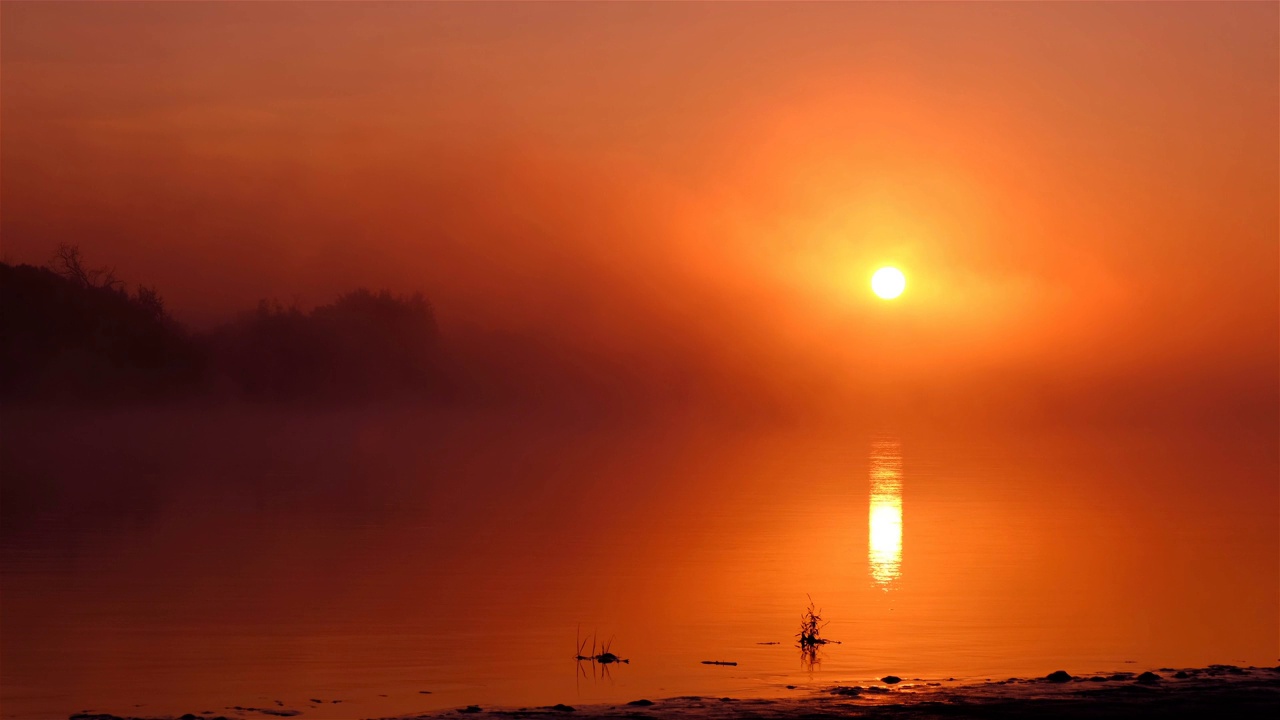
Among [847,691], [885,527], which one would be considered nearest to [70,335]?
[885,527]

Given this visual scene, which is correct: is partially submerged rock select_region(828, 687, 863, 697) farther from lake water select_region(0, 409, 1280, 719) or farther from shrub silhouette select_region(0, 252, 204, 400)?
shrub silhouette select_region(0, 252, 204, 400)

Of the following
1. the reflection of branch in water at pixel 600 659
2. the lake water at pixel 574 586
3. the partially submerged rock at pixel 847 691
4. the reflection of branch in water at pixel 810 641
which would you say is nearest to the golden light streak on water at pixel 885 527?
the lake water at pixel 574 586

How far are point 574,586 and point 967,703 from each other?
14.1 m

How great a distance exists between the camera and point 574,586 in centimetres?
2819

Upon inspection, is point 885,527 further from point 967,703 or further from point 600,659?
point 967,703

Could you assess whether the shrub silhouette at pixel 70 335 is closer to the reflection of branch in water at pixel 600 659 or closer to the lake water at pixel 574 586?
the lake water at pixel 574 586

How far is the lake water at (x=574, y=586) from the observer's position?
1875cm

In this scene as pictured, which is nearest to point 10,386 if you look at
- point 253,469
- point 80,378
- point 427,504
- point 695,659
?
point 80,378

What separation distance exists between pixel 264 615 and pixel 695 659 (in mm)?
7698

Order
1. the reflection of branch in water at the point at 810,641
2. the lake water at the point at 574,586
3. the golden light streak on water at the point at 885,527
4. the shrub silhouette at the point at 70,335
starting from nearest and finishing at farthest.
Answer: the lake water at the point at 574,586
the reflection of branch in water at the point at 810,641
the golden light streak on water at the point at 885,527
the shrub silhouette at the point at 70,335

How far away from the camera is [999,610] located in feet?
83.3

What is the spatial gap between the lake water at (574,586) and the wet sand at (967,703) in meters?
1.72

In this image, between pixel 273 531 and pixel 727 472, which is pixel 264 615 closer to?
pixel 273 531

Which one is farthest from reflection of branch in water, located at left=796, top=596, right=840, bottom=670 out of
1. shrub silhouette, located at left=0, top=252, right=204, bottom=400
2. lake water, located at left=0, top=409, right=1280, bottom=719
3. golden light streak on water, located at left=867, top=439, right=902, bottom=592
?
shrub silhouette, located at left=0, top=252, right=204, bottom=400
